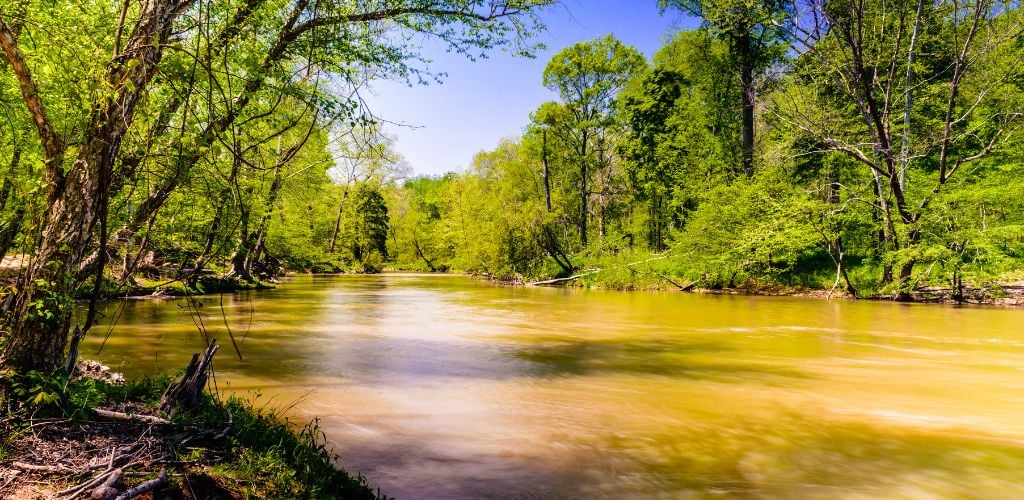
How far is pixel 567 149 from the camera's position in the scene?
3859 cm

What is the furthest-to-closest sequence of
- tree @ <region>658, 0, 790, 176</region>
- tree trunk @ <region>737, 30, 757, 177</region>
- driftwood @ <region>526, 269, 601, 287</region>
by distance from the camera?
driftwood @ <region>526, 269, 601, 287</region> < tree trunk @ <region>737, 30, 757, 177</region> < tree @ <region>658, 0, 790, 176</region>

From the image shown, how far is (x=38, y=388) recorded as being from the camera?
3502mm

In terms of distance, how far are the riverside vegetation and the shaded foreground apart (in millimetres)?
255

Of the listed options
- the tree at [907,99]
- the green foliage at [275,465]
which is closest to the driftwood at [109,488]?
the green foliage at [275,465]

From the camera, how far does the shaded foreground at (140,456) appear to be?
296 cm

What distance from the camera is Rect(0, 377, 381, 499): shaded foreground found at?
296cm

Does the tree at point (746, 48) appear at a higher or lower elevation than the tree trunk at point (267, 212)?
higher

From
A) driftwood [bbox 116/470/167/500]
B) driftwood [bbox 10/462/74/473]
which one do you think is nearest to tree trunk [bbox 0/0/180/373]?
driftwood [bbox 10/462/74/473]

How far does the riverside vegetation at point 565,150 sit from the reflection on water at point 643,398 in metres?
1.28

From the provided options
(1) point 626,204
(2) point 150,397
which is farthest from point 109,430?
(1) point 626,204

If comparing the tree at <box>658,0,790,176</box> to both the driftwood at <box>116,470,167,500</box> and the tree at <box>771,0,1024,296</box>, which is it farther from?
the driftwood at <box>116,470,167,500</box>

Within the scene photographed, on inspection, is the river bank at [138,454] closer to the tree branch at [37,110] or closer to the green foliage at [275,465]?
the green foliage at [275,465]

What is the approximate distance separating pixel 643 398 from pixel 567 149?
107 ft

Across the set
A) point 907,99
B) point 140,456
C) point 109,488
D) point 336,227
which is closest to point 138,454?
point 140,456
